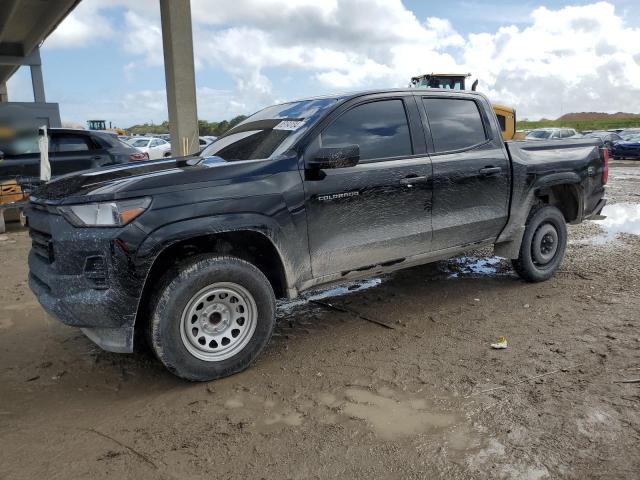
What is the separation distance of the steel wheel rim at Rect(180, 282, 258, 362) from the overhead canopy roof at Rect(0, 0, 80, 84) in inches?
799

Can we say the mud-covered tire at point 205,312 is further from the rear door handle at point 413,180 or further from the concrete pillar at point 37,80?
the concrete pillar at point 37,80

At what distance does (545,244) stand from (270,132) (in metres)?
3.24

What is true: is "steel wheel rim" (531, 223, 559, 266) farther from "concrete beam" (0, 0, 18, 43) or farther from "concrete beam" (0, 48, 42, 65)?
"concrete beam" (0, 48, 42, 65)

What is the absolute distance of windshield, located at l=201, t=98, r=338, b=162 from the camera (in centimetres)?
379

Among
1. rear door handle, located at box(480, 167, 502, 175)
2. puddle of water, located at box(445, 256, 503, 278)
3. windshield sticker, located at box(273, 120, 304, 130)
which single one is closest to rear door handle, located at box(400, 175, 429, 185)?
rear door handle, located at box(480, 167, 502, 175)

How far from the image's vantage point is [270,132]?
402cm

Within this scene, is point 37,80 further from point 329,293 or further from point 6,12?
point 329,293

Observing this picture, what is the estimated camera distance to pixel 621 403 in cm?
302

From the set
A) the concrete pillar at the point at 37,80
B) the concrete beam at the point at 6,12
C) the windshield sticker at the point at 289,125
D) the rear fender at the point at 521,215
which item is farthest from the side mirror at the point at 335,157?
the concrete pillar at the point at 37,80

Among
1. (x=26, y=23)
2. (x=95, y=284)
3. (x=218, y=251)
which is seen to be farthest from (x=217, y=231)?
(x=26, y=23)

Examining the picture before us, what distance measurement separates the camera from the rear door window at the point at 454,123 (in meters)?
4.45

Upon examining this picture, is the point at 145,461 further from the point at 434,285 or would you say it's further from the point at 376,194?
the point at 434,285

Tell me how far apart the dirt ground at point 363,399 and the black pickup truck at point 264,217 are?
0.42m

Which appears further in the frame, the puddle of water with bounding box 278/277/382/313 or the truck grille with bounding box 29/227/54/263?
the puddle of water with bounding box 278/277/382/313
